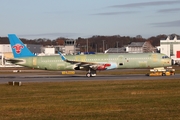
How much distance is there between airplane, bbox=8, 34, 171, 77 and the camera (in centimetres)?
6322

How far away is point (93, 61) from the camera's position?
64312 mm

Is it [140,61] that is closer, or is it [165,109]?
[165,109]

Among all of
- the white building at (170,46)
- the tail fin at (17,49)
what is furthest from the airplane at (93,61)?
the white building at (170,46)

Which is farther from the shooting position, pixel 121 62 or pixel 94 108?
pixel 121 62

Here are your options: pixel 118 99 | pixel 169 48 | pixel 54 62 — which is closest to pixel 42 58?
pixel 54 62

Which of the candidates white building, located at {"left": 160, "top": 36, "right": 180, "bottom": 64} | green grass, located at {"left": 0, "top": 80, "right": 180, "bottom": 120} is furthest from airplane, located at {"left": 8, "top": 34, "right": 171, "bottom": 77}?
white building, located at {"left": 160, "top": 36, "right": 180, "bottom": 64}

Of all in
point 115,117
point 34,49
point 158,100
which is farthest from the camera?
point 34,49

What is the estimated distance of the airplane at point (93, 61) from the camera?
63219 mm

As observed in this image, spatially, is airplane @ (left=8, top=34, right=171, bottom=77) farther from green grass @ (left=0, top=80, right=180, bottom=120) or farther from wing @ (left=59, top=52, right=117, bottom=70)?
green grass @ (left=0, top=80, right=180, bottom=120)

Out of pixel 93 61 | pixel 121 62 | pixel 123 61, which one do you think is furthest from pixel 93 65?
pixel 123 61

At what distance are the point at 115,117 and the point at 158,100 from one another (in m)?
7.85

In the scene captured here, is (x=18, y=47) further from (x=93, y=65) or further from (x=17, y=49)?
(x=93, y=65)

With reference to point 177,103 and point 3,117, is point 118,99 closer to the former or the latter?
point 177,103

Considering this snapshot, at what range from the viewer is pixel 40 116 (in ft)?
70.9
